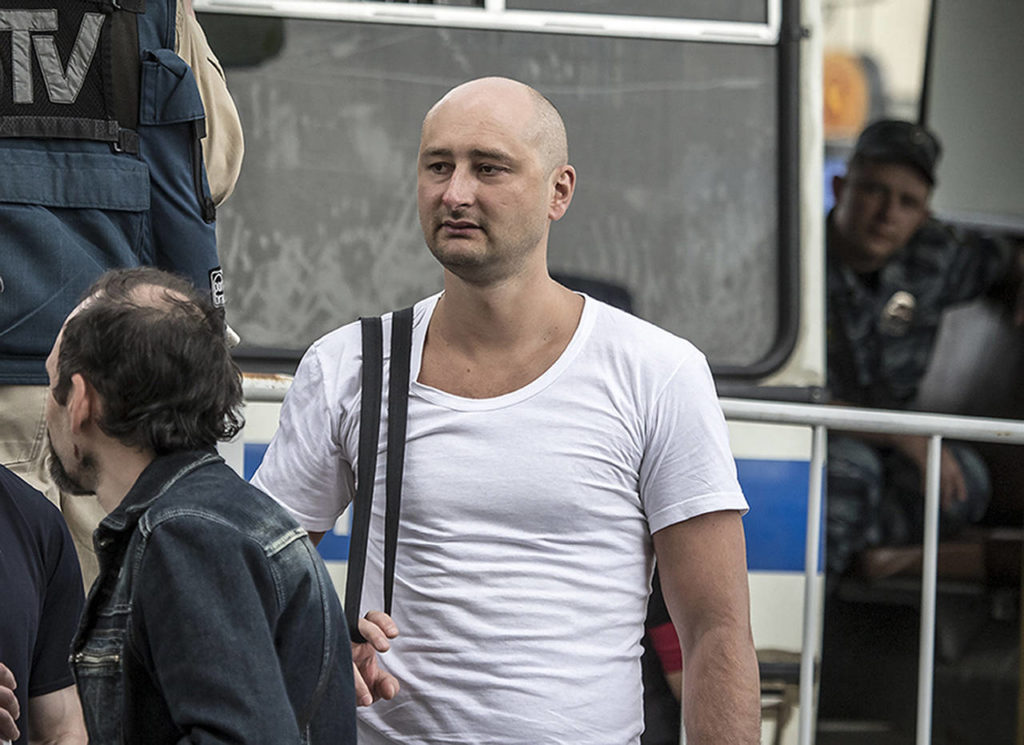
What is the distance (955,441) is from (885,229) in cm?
62

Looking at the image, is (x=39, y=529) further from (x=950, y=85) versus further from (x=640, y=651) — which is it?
(x=950, y=85)

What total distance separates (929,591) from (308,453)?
5.18ft

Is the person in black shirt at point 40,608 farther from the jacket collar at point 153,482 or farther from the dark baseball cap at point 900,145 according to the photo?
the dark baseball cap at point 900,145

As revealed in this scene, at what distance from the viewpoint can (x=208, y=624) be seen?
1444 millimetres

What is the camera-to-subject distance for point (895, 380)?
400 cm

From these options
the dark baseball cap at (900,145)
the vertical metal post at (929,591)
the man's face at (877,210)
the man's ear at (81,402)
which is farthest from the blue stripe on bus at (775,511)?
the man's ear at (81,402)

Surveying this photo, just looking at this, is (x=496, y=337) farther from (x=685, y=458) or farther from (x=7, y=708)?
(x=7, y=708)

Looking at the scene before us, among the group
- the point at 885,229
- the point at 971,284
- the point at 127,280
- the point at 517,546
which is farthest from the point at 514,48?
the point at 127,280

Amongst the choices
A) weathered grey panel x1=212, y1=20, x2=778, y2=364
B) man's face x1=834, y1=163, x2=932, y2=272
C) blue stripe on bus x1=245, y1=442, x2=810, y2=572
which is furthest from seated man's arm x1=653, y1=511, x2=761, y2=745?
man's face x1=834, y1=163, x2=932, y2=272

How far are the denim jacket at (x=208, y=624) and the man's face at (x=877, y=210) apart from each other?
104 inches

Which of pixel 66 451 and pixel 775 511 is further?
Result: pixel 775 511

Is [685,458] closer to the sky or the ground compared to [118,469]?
closer to the ground

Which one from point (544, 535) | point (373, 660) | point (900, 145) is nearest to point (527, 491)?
point (544, 535)

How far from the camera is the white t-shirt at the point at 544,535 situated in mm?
2076
